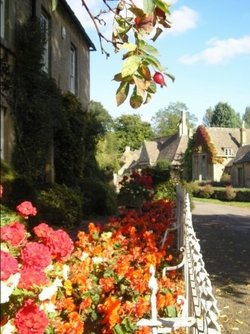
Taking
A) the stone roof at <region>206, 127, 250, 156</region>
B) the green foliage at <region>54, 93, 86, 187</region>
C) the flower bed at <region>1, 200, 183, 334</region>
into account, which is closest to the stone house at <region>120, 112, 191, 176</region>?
the stone roof at <region>206, 127, 250, 156</region>

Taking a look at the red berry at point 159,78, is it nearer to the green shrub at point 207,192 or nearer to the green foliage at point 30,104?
the green foliage at point 30,104

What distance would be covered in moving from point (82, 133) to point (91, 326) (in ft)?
47.6

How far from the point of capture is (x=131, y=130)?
9356 centimetres

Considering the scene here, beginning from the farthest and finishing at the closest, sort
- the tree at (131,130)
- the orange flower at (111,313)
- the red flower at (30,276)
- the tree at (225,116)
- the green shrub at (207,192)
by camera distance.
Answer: the tree at (225,116) → the tree at (131,130) → the green shrub at (207,192) → the orange flower at (111,313) → the red flower at (30,276)

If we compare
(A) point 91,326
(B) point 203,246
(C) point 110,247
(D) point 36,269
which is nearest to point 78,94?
(B) point 203,246

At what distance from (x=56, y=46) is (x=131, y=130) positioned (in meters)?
76.7

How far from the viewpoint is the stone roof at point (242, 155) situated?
53.8 metres

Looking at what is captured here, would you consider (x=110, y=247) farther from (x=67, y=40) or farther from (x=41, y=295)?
(x=67, y=40)

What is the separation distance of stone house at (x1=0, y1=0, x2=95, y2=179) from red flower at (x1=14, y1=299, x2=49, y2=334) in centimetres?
748

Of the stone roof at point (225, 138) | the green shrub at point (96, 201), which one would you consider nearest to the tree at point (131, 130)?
the stone roof at point (225, 138)

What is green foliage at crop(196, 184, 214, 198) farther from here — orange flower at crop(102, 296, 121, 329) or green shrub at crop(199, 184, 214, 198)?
orange flower at crop(102, 296, 121, 329)

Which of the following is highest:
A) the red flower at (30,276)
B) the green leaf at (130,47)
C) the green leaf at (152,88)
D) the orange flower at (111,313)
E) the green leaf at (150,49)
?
the green leaf at (130,47)

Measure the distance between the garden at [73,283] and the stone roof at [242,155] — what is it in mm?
48763

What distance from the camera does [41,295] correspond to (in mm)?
2562
